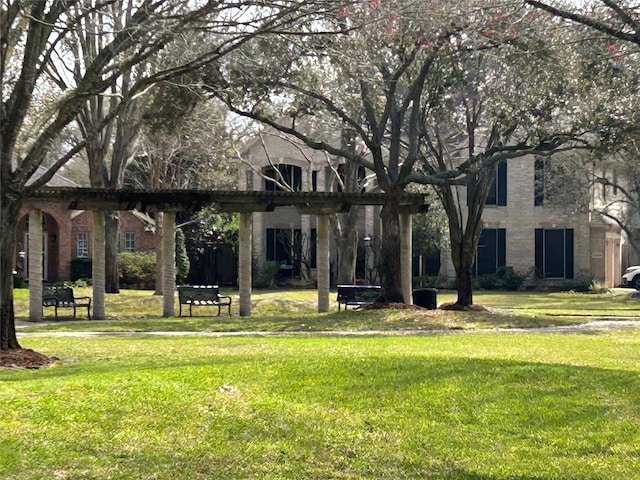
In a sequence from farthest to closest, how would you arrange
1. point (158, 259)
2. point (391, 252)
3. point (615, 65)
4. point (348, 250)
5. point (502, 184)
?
point (502, 184) < point (348, 250) < point (158, 259) < point (391, 252) < point (615, 65)

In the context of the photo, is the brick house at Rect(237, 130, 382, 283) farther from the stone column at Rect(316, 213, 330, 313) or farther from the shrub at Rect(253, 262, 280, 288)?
the stone column at Rect(316, 213, 330, 313)

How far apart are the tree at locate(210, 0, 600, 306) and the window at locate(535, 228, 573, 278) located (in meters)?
21.8

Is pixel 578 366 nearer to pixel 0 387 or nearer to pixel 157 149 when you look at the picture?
pixel 0 387

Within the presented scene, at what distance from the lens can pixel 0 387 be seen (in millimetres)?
9719

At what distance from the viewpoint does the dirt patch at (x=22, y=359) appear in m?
12.9

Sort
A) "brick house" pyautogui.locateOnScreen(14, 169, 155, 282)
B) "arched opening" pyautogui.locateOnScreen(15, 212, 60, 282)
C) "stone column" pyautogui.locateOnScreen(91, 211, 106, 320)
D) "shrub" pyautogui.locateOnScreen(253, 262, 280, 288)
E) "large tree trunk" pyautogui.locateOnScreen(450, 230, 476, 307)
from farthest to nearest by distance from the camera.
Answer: "shrub" pyautogui.locateOnScreen(253, 262, 280, 288), "arched opening" pyautogui.locateOnScreen(15, 212, 60, 282), "brick house" pyautogui.locateOnScreen(14, 169, 155, 282), "large tree trunk" pyautogui.locateOnScreen(450, 230, 476, 307), "stone column" pyautogui.locateOnScreen(91, 211, 106, 320)

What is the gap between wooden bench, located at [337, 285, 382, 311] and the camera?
90.8ft

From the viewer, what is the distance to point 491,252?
165 ft

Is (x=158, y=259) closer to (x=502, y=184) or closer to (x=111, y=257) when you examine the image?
(x=111, y=257)

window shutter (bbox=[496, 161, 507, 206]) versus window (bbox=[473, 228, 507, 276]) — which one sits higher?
window shutter (bbox=[496, 161, 507, 206])

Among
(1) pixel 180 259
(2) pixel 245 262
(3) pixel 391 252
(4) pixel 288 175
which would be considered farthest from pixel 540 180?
(2) pixel 245 262

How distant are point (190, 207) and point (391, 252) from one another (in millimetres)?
5702

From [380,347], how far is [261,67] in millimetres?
9280

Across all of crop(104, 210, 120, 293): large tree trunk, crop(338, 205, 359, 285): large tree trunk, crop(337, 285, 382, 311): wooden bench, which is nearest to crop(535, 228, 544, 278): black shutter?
crop(338, 205, 359, 285): large tree trunk
